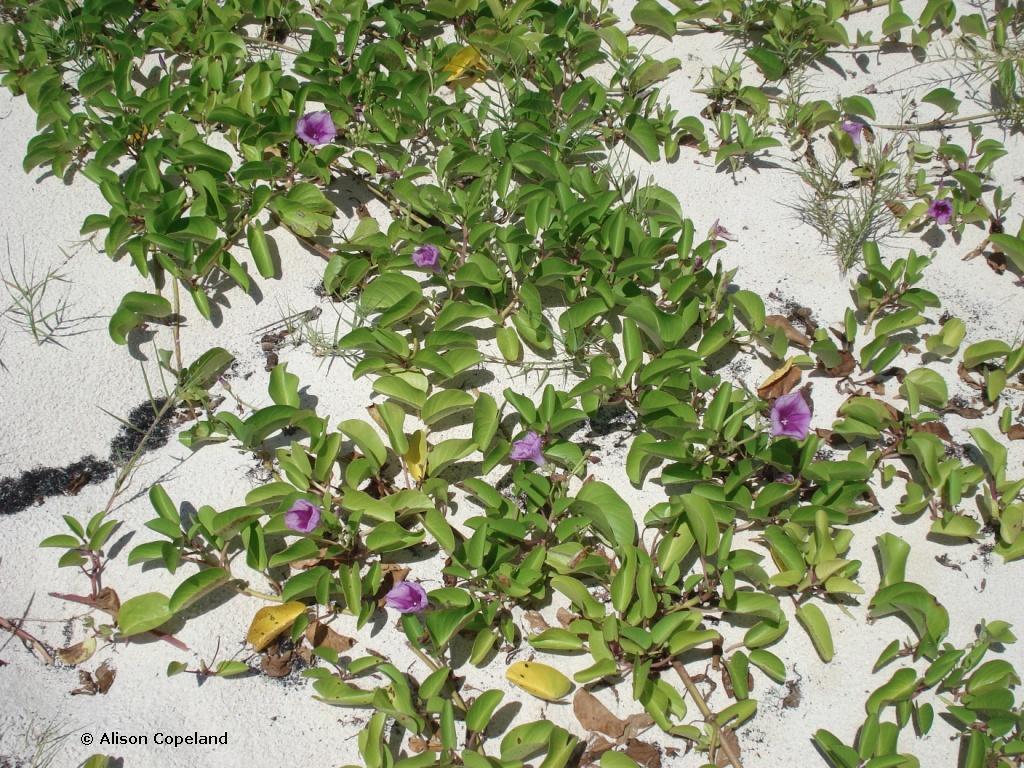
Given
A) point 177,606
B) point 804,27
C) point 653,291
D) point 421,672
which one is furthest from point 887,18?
point 177,606

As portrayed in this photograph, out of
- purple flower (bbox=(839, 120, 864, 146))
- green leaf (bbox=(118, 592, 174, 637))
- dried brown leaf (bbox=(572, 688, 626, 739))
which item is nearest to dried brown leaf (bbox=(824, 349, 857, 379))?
purple flower (bbox=(839, 120, 864, 146))

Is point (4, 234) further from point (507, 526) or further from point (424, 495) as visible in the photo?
point (507, 526)

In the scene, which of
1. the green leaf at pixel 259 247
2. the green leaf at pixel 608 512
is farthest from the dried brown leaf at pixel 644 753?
the green leaf at pixel 259 247

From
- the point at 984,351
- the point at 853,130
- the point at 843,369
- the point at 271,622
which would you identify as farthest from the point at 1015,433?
the point at 271,622

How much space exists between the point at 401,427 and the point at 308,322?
50 centimetres

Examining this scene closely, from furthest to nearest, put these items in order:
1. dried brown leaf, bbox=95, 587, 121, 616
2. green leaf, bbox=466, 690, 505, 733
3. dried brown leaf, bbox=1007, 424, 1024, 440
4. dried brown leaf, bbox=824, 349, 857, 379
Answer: dried brown leaf, bbox=824, 349, 857, 379 < dried brown leaf, bbox=1007, 424, 1024, 440 < dried brown leaf, bbox=95, 587, 121, 616 < green leaf, bbox=466, 690, 505, 733

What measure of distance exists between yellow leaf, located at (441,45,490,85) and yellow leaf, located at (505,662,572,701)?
6.19 feet

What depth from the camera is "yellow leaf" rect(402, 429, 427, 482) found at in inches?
82.7

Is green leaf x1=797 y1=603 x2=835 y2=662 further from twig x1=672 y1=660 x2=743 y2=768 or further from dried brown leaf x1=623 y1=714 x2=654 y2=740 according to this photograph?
dried brown leaf x1=623 y1=714 x2=654 y2=740

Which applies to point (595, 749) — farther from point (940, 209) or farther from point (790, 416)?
point (940, 209)

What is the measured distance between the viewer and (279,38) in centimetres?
307

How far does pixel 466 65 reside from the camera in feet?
9.58

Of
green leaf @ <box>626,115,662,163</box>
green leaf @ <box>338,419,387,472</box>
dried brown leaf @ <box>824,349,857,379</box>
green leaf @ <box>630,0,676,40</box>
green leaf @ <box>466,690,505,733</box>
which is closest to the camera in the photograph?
green leaf @ <box>466,690,505,733</box>

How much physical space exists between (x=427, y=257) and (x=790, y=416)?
3.20ft
